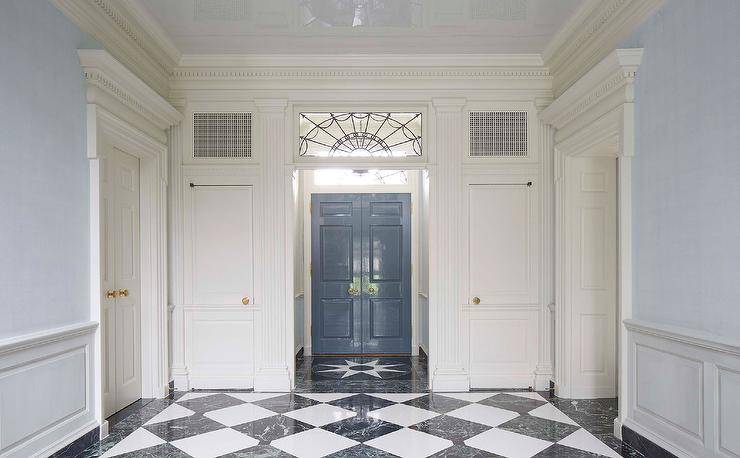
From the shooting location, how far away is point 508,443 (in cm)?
349

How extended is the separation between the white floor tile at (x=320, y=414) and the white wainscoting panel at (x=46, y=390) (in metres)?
1.43

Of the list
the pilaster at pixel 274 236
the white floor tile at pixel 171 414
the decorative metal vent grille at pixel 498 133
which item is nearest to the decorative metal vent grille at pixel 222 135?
the pilaster at pixel 274 236

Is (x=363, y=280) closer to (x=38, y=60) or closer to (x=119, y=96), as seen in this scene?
(x=119, y=96)

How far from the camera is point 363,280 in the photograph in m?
6.62

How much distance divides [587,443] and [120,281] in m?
3.63

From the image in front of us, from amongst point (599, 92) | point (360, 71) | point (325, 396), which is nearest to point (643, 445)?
point (599, 92)

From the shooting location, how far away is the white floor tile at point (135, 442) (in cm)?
334

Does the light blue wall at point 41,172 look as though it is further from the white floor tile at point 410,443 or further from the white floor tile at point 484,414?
the white floor tile at point 484,414

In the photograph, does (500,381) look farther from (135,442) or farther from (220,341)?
(135,442)

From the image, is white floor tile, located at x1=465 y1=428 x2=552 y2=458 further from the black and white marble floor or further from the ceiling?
the ceiling

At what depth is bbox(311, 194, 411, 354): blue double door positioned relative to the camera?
6613 millimetres

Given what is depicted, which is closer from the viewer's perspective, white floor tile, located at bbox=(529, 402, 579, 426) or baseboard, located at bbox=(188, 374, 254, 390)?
white floor tile, located at bbox=(529, 402, 579, 426)

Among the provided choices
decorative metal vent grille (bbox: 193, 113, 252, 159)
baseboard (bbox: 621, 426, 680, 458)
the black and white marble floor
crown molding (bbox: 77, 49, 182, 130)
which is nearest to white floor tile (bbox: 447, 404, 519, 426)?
the black and white marble floor

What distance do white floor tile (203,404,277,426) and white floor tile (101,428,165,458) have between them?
50 centimetres
